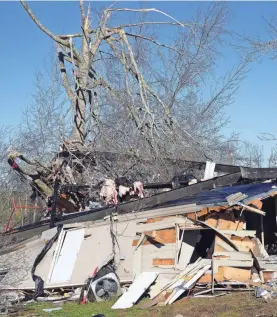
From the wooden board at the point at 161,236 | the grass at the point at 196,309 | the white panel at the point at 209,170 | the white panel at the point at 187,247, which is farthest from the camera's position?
the white panel at the point at 209,170

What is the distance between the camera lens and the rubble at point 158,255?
9562mm

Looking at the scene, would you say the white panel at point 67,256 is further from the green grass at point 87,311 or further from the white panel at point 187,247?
the white panel at point 187,247

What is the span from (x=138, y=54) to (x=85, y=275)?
401 inches

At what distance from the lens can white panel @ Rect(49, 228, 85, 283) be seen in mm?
10922

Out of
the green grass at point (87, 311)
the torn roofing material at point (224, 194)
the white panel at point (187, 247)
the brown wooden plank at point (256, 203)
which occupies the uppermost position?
the torn roofing material at point (224, 194)

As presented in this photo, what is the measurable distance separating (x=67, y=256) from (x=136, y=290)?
246 centimetres

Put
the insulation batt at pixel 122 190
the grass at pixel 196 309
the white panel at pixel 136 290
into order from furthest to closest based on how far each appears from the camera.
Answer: the insulation batt at pixel 122 190
the white panel at pixel 136 290
the grass at pixel 196 309

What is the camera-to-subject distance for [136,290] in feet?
30.9

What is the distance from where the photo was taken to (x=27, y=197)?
60.2 feet

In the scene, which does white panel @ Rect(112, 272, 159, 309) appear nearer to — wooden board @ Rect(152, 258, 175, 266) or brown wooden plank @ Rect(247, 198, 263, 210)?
wooden board @ Rect(152, 258, 175, 266)

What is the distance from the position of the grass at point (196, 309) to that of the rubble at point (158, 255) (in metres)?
0.26

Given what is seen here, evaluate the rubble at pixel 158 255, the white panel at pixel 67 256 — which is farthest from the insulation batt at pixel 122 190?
the white panel at pixel 67 256

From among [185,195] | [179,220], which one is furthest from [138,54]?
[179,220]

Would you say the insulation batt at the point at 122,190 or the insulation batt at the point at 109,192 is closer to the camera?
the insulation batt at the point at 109,192
